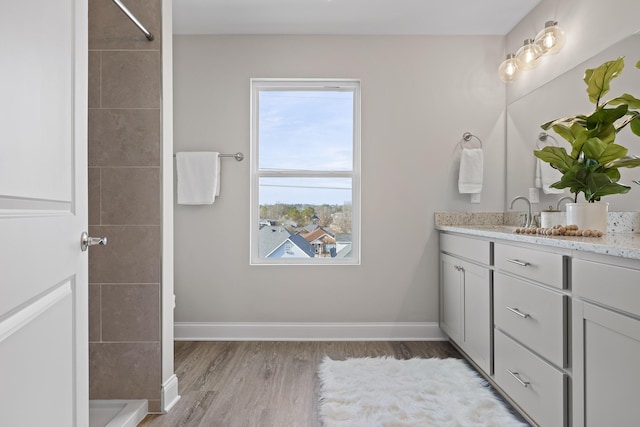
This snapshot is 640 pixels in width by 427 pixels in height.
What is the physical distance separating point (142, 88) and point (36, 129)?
1.32m

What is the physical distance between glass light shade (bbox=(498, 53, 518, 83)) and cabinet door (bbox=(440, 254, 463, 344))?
1.36m

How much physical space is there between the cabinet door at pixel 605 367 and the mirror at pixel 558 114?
35.6 inches

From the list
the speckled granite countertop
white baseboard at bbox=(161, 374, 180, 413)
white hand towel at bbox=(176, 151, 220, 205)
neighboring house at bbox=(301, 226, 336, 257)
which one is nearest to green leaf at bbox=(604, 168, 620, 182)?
the speckled granite countertop

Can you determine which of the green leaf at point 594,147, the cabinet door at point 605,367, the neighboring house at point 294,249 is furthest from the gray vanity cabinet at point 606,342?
the neighboring house at point 294,249

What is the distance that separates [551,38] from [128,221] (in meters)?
2.66

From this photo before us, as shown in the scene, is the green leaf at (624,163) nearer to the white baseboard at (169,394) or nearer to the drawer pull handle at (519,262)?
the drawer pull handle at (519,262)

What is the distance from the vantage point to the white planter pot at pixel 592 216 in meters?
1.82

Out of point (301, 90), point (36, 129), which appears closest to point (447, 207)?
point (301, 90)

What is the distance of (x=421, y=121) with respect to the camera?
3.19m

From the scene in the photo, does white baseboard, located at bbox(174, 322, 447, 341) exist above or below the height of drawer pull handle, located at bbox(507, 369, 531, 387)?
below

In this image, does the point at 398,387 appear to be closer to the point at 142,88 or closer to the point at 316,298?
the point at 316,298

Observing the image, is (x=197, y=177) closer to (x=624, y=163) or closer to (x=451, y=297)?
(x=451, y=297)

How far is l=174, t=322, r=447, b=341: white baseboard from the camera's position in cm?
315

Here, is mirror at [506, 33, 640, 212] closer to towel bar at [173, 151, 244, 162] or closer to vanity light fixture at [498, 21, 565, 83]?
vanity light fixture at [498, 21, 565, 83]
